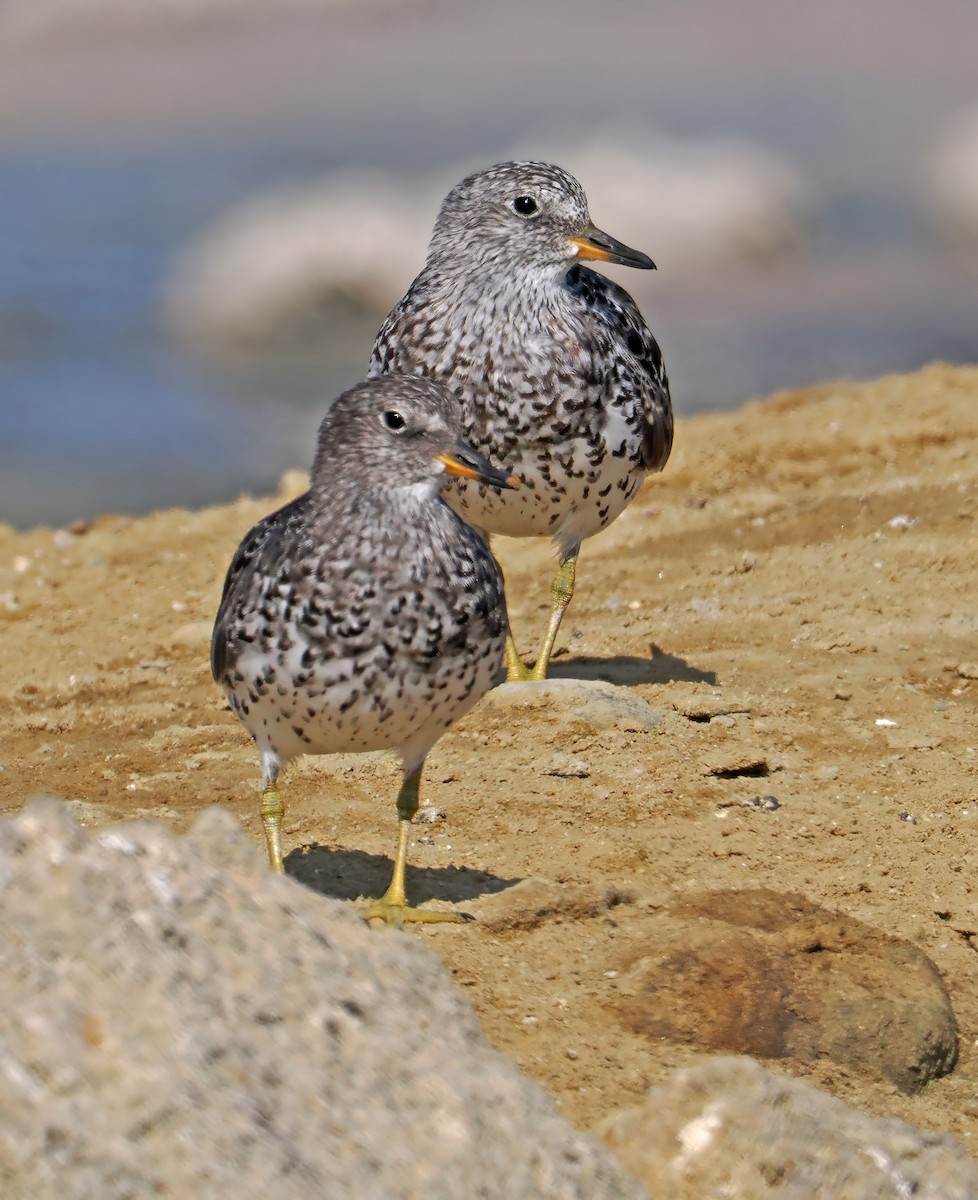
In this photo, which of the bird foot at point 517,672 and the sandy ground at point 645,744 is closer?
the sandy ground at point 645,744

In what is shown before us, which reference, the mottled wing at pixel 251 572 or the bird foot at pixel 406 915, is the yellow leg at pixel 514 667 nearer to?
the mottled wing at pixel 251 572

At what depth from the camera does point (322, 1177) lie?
12.4 ft

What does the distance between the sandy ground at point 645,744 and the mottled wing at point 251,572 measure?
989mm

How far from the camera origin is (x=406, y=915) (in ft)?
21.7

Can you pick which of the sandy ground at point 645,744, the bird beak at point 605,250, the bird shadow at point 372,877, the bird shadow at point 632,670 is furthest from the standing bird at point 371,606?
the bird shadow at point 632,670

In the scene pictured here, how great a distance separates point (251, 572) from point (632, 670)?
375 cm

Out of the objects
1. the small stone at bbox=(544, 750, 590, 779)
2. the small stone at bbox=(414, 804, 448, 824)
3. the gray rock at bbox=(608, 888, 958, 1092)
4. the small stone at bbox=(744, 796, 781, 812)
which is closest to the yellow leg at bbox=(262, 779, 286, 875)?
the small stone at bbox=(414, 804, 448, 824)

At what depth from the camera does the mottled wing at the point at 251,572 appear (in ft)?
21.6

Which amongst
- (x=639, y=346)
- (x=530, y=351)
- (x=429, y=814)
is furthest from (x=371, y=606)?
(x=639, y=346)

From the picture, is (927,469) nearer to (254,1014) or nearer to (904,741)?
(904,741)

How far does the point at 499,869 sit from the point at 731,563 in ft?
17.0

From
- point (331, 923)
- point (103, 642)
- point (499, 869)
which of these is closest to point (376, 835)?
point (499, 869)

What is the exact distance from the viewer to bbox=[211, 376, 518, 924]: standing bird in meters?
6.29

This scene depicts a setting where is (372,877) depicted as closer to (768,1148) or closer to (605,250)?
(768,1148)
